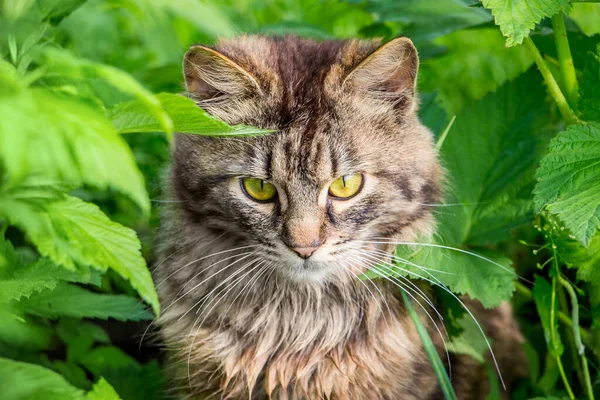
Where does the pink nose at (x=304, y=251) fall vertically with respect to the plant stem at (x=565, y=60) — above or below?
below

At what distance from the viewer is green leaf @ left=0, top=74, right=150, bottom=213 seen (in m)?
0.91

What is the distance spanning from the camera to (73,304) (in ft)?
5.84

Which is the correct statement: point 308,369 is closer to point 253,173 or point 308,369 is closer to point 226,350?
point 226,350

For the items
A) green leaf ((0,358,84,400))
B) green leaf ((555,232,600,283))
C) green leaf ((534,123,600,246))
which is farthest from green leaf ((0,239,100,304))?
green leaf ((555,232,600,283))

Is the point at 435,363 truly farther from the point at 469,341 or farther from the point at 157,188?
the point at 157,188

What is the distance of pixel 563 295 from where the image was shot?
217cm

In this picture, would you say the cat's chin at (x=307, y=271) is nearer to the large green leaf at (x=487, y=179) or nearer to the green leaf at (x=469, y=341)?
the large green leaf at (x=487, y=179)

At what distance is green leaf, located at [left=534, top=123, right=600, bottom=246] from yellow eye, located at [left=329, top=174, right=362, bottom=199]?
1.47 ft

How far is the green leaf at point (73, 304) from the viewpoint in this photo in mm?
1731

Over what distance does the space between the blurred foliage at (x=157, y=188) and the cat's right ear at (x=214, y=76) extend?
11 centimetres

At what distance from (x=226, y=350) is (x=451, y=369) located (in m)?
0.71

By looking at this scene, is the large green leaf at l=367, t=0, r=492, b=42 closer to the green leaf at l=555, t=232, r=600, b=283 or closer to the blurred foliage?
the blurred foliage

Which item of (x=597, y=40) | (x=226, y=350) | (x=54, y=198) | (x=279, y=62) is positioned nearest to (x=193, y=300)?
(x=226, y=350)

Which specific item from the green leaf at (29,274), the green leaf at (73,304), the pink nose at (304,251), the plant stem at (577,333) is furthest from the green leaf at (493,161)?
the green leaf at (29,274)
